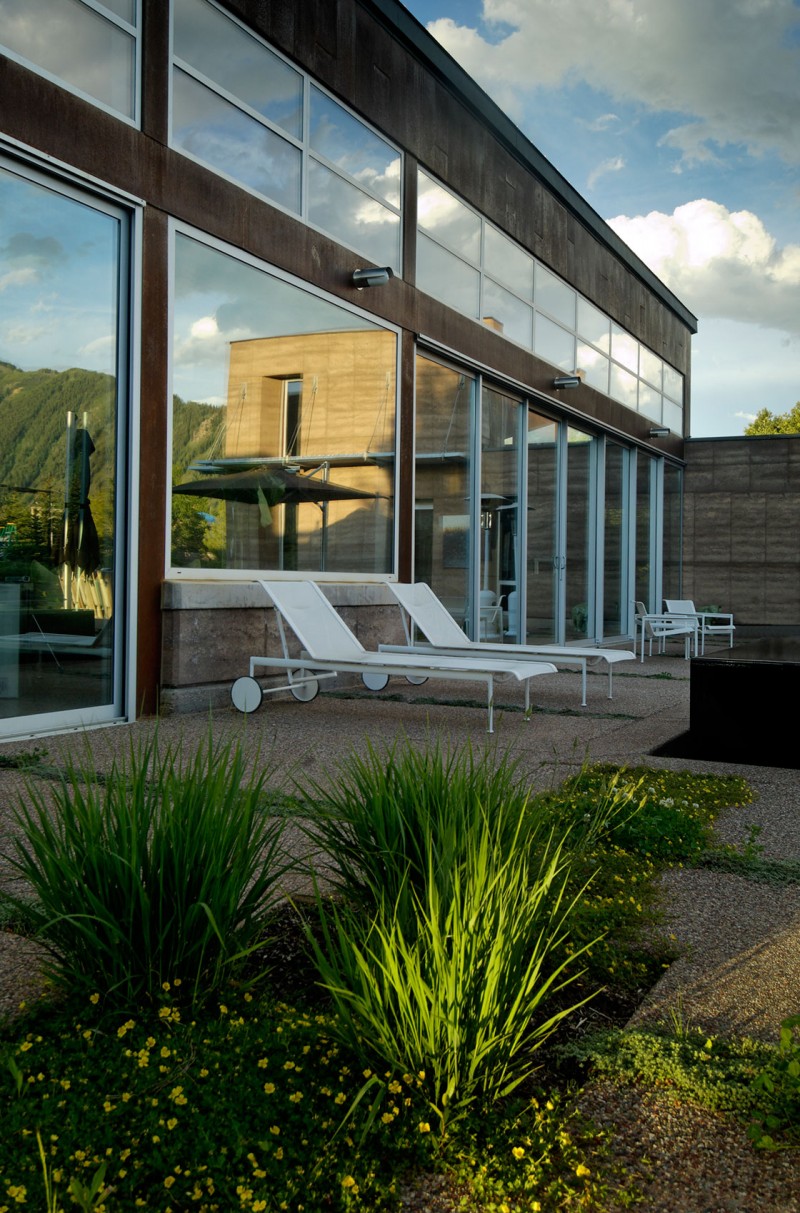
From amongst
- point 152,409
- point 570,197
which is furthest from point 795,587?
point 152,409

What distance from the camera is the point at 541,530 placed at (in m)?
13.3

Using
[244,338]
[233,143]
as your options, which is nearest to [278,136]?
[233,143]

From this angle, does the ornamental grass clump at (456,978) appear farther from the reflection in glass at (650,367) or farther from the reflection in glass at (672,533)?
the reflection in glass at (672,533)

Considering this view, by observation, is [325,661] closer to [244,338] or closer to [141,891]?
[244,338]

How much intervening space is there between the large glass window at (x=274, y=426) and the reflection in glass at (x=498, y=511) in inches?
83.4

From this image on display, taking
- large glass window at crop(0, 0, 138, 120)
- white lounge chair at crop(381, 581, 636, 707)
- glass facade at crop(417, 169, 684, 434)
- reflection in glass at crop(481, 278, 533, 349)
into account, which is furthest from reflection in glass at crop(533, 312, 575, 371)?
large glass window at crop(0, 0, 138, 120)

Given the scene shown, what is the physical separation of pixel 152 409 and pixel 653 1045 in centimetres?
558

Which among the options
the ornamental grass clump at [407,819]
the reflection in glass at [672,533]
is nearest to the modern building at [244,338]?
the ornamental grass clump at [407,819]

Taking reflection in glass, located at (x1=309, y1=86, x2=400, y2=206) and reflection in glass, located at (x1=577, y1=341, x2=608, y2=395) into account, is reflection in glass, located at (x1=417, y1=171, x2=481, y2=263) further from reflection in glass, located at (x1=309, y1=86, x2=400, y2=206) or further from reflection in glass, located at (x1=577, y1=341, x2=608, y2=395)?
reflection in glass, located at (x1=577, y1=341, x2=608, y2=395)

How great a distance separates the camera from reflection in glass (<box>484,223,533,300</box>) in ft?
38.2

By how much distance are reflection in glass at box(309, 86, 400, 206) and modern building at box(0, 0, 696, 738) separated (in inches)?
1.2

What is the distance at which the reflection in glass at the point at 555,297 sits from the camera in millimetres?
13070

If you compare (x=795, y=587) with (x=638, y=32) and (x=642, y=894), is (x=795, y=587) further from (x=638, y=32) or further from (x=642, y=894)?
(x=642, y=894)

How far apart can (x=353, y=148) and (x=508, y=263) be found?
11.6 ft
